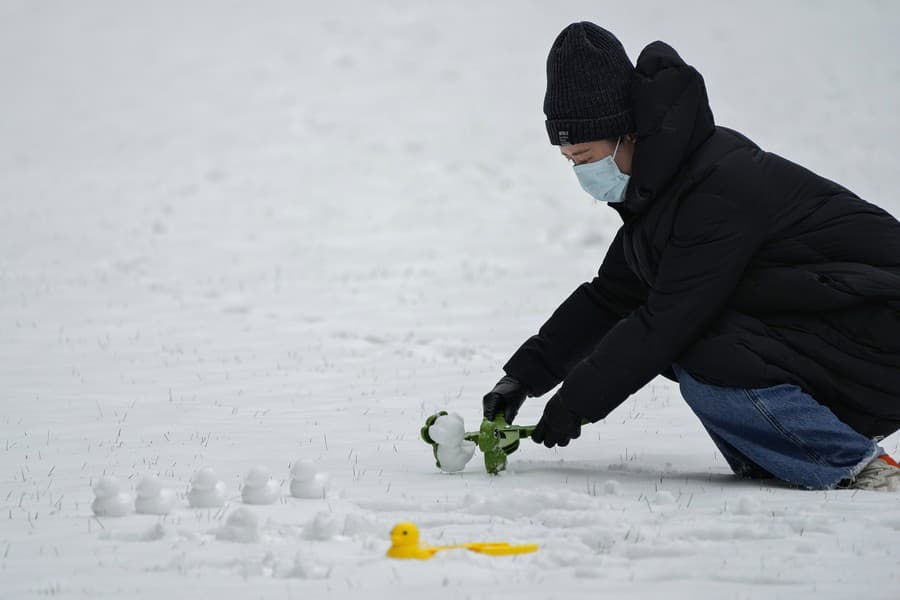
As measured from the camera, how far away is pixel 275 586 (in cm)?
313

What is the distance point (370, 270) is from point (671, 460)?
1036 centimetres

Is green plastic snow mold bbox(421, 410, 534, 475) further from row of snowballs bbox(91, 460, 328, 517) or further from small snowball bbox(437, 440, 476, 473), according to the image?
row of snowballs bbox(91, 460, 328, 517)

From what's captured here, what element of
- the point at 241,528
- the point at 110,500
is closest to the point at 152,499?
the point at 110,500

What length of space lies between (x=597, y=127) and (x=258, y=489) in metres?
1.83

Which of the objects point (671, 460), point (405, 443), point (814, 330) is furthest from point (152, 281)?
point (814, 330)

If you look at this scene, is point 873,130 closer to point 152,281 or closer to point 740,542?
point 152,281

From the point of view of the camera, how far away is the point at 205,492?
399 centimetres

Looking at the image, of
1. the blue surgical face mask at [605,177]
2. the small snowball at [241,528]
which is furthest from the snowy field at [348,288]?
the blue surgical face mask at [605,177]

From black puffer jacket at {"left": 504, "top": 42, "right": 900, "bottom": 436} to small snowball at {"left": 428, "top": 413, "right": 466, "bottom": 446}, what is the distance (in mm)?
569

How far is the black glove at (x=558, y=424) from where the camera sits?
4.35 meters

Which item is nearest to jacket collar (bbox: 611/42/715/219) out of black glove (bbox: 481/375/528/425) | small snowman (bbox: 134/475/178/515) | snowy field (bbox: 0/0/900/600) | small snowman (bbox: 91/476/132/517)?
black glove (bbox: 481/375/528/425)

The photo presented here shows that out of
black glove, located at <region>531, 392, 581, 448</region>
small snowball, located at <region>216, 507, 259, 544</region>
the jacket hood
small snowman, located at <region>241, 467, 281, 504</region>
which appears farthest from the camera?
black glove, located at <region>531, 392, 581, 448</region>

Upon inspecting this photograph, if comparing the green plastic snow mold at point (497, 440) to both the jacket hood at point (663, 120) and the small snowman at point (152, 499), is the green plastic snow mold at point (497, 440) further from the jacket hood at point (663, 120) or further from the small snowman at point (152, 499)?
the small snowman at point (152, 499)

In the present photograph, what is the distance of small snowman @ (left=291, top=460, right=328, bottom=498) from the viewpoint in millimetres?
4180
